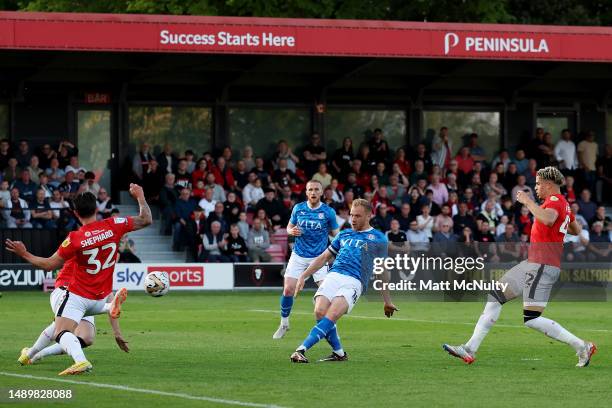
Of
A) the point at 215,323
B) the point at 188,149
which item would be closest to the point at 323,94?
the point at 188,149

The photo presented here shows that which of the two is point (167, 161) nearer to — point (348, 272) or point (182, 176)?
point (182, 176)

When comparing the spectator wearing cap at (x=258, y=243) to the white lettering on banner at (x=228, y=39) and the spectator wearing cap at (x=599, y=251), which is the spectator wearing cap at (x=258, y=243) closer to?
the white lettering on banner at (x=228, y=39)

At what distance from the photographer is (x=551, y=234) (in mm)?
12719

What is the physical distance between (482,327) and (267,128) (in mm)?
20935

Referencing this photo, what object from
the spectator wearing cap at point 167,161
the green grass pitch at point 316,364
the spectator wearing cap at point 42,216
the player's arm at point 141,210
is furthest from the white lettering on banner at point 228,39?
the player's arm at point 141,210

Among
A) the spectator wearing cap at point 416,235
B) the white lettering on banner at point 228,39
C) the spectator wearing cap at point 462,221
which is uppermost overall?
the white lettering on banner at point 228,39

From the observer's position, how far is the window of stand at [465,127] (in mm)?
34906

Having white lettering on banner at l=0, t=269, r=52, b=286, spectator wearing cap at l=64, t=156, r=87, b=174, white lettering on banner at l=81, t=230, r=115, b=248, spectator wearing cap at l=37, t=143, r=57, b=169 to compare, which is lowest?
white lettering on banner at l=0, t=269, r=52, b=286

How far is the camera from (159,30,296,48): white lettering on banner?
28.5 meters

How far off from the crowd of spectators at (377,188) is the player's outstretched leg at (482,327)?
593 inches

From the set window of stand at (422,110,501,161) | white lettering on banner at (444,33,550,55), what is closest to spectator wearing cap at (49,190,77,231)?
white lettering on banner at (444,33,550,55)

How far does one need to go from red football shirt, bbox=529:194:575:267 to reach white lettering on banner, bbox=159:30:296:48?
16.8 m

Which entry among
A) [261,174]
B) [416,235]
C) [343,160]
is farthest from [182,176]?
[416,235]

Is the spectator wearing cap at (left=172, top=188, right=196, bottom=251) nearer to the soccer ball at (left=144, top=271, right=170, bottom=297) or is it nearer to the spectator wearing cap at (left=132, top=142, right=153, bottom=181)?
the spectator wearing cap at (left=132, top=142, right=153, bottom=181)
